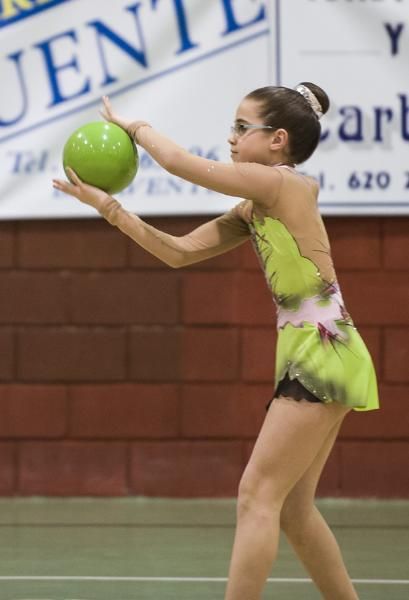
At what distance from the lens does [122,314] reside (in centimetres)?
573

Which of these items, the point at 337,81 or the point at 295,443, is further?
the point at 337,81

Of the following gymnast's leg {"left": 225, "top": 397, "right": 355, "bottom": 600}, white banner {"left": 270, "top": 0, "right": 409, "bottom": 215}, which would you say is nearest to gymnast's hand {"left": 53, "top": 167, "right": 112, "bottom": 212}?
gymnast's leg {"left": 225, "top": 397, "right": 355, "bottom": 600}

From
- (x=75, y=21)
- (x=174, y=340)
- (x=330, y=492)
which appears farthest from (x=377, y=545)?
(x=75, y=21)

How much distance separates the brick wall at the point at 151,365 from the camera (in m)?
5.71

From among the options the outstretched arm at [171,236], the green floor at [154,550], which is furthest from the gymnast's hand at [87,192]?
the green floor at [154,550]

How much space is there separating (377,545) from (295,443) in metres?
1.95

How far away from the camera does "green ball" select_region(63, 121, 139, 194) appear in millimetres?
3125

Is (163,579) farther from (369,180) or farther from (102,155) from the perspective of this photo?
(369,180)

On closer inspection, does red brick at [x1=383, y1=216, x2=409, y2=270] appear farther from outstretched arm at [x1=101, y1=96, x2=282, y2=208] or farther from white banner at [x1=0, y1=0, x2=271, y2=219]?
outstretched arm at [x1=101, y1=96, x2=282, y2=208]

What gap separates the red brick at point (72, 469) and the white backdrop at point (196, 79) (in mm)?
1074

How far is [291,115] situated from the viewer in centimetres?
312

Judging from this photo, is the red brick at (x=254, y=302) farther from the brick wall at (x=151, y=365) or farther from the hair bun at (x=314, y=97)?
the hair bun at (x=314, y=97)

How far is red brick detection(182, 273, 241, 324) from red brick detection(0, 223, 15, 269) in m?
0.81

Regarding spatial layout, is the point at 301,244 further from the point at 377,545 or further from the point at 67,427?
the point at 67,427
